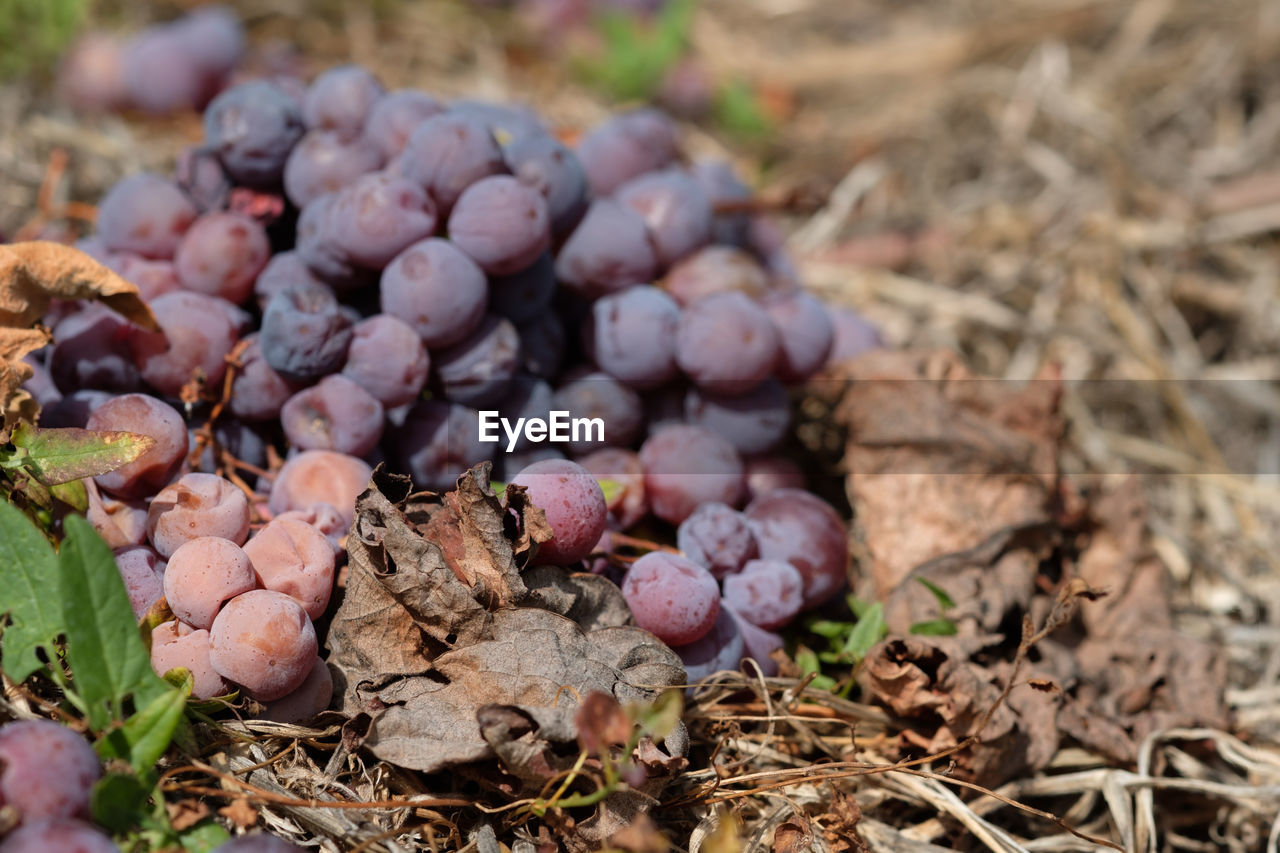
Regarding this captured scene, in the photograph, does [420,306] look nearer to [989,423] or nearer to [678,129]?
[989,423]

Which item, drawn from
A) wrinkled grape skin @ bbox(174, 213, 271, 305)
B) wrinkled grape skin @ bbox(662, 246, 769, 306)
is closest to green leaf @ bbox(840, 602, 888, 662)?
wrinkled grape skin @ bbox(662, 246, 769, 306)

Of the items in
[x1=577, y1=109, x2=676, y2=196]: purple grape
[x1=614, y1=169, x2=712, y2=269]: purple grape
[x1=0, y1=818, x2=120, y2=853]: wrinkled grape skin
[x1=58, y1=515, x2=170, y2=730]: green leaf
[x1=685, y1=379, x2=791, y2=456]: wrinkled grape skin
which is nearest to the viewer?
[x1=0, y1=818, x2=120, y2=853]: wrinkled grape skin

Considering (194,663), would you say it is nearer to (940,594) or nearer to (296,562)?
(296,562)

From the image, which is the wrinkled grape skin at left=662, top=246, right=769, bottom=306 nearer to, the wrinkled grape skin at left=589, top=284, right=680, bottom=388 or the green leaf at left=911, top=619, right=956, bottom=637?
the wrinkled grape skin at left=589, top=284, right=680, bottom=388

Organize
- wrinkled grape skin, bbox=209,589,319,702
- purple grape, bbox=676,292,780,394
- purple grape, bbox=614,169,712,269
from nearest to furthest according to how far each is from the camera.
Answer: wrinkled grape skin, bbox=209,589,319,702
purple grape, bbox=676,292,780,394
purple grape, bbox=614,169,712,269

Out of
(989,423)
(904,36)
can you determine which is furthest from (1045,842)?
(904,36)

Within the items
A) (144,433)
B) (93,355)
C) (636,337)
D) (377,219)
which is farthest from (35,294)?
(636,337)
